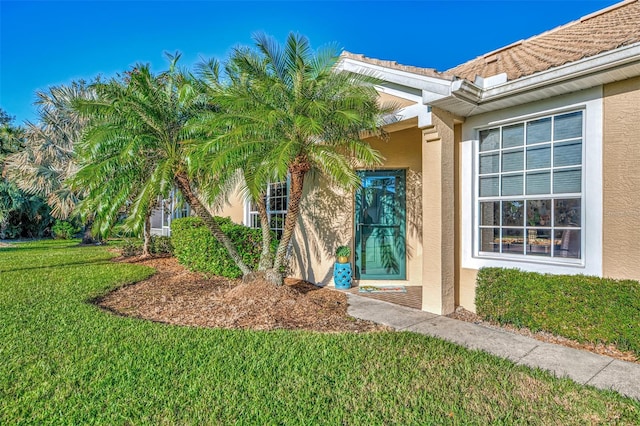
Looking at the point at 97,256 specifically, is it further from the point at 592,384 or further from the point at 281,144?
the point at 592,384

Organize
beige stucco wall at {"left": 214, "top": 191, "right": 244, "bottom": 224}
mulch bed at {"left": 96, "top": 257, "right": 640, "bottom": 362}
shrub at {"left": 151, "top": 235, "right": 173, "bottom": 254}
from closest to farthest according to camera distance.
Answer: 1. mulch bed at {"left": 96, "top": 257, "right": 640, "bottom": 362}
2. beige stucco wall at {"left": 214, "top": 191, "right": 244, "bottom": 224}
3. shrub at {"left": 151, "top": 235, "right": 173, "bottom": 254}

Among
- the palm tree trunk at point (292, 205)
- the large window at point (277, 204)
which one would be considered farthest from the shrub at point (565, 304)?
the large window at point (277, 204)

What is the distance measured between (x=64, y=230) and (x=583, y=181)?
3015 centimetres

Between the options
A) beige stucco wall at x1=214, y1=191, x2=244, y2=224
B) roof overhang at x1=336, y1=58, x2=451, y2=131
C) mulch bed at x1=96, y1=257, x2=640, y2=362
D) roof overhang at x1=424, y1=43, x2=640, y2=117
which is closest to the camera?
roof overhang at x1=424, y1=43, x2=640, y2=117

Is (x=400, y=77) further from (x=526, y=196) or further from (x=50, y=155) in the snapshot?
(x=50, y=155)

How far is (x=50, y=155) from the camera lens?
17.1 metres

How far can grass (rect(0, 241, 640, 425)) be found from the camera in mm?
3074

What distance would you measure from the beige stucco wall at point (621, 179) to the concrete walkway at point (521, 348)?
1307 mm

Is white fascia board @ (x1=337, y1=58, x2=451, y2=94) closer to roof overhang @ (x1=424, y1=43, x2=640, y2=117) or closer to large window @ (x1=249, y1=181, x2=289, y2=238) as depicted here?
roof overhang @ (x1=424, y1=43, x2=640, y2=117)

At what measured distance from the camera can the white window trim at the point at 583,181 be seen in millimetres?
4902

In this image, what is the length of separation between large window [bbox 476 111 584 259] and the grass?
2.49 m

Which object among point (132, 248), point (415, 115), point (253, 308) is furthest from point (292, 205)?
point (132, 248)

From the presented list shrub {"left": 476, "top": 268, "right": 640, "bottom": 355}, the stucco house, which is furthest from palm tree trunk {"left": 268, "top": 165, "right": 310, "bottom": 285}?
shrub {"left": 476, "top": 268, "right": 640, "bottom": 355}

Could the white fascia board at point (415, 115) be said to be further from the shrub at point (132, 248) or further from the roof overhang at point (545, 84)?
the shrub at point (132, 248)
